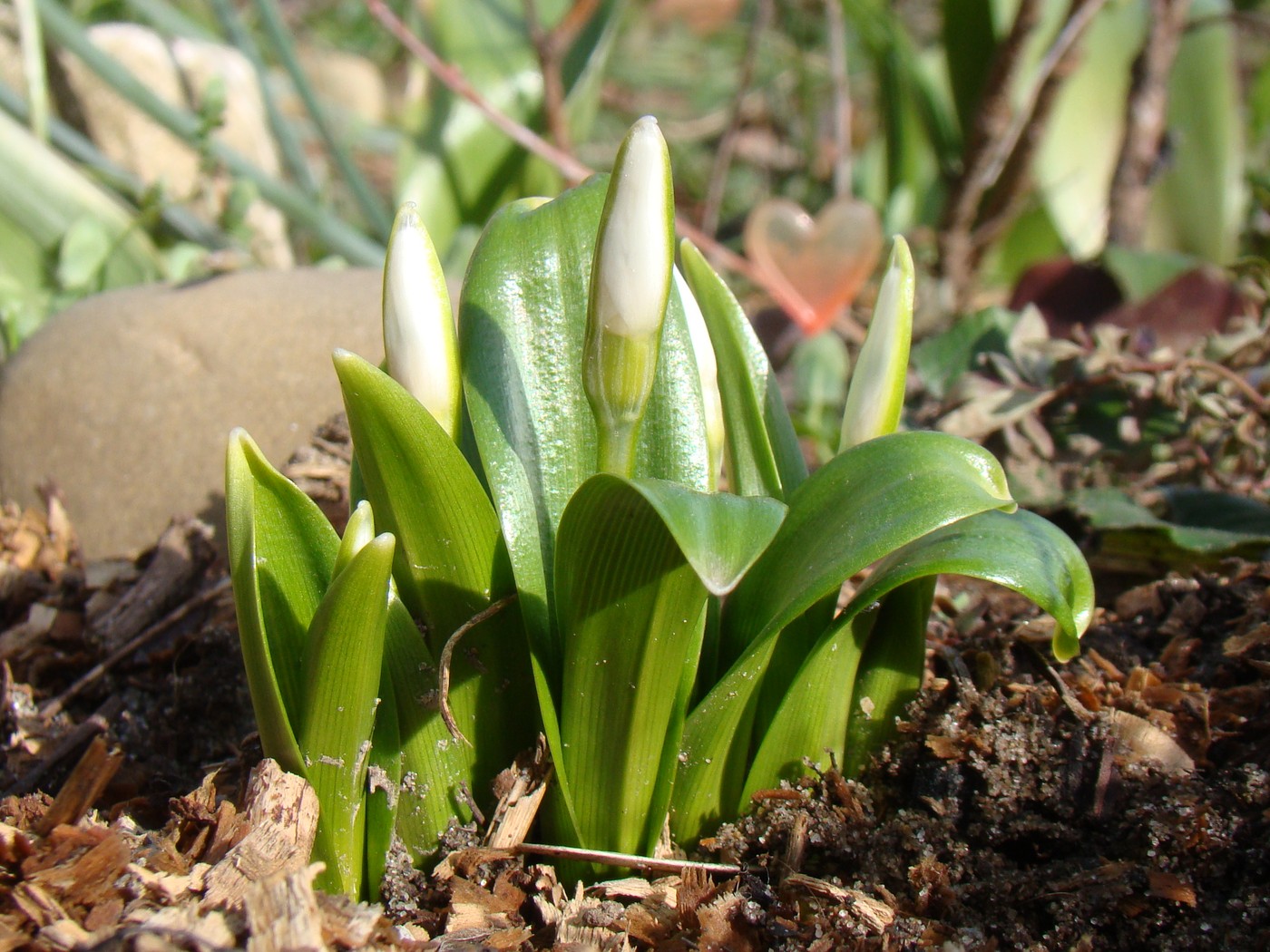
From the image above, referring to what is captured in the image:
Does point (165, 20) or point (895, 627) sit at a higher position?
point (165, 20)

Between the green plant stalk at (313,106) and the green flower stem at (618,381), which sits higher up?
the green plant stalk at (313,106)

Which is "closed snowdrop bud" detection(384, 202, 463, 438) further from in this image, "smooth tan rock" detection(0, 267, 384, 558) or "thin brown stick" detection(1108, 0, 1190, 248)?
"thin brown stick" detection(1108, 0, 1190, 248)

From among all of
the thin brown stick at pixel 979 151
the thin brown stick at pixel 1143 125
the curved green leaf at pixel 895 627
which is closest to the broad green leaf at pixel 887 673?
the curved green leaf at pixel 895 627

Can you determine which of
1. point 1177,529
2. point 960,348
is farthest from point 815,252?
point 1177,529

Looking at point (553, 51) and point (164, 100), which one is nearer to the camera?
point (553, 51)

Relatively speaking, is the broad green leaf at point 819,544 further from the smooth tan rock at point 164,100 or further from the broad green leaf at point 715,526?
the smooth tan rock at point 164,100

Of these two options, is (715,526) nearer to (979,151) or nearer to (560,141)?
(560,141)
